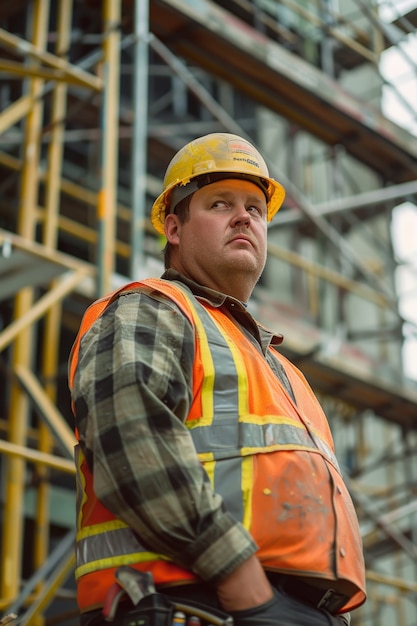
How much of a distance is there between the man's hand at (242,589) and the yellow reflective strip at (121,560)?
142 mm

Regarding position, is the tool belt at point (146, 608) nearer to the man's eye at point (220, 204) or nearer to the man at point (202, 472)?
the man at point (202, 472)

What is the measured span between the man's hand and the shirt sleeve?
0.02 meters

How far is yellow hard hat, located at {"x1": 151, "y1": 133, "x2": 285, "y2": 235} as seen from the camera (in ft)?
9.43

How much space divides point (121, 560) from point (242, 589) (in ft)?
0.89

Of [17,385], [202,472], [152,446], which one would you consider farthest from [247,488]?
[17,385]

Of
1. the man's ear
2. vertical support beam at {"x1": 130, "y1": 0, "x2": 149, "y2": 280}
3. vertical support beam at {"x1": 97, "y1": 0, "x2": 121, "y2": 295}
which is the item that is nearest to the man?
the man's ear

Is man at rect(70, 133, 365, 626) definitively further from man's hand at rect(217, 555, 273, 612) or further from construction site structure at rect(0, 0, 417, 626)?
construction site structure at rect(0, 0, 417, 626)

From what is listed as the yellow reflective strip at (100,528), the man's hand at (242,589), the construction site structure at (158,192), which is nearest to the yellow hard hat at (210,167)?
the yellow reflective strip at (100,528)

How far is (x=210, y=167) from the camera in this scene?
2867 mm

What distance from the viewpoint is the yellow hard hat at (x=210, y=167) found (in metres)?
2.87

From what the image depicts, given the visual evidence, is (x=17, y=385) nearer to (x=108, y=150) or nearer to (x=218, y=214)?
(x=108, y=150)

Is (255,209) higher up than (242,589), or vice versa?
(255,209)

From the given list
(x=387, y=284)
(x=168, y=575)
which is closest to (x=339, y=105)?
(x=387, y=284)

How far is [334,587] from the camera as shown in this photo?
2430mm
